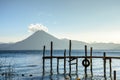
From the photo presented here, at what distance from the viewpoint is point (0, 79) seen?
34156 mm

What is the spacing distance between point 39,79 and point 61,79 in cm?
312

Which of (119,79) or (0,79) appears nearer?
(0,79)

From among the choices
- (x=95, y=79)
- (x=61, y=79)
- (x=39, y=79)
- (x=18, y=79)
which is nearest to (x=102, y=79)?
(x=95, y=79)

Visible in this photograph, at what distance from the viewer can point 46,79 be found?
3600cm

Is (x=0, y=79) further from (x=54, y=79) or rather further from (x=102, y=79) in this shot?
(x=102, y=79)

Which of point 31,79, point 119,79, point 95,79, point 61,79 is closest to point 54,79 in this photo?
point 61,79

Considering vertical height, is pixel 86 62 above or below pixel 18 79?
above

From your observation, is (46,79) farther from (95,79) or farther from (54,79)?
(95,79)

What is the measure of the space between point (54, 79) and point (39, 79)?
6.98 ft

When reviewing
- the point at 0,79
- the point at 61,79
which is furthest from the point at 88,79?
the point at 0,79

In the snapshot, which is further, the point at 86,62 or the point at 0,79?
the point at 86,62

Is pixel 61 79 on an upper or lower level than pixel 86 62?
lower

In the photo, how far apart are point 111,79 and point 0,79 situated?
48.5ft

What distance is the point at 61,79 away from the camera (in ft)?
117
